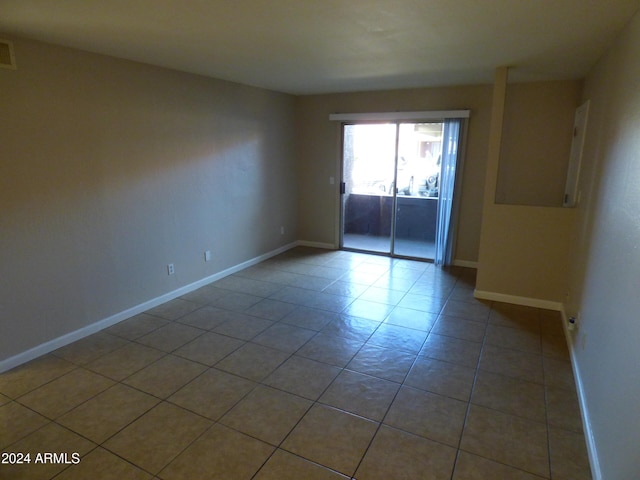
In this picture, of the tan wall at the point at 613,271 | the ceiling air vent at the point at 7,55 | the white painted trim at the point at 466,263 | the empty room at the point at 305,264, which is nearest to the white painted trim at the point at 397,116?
the empty room at the point at 305,264

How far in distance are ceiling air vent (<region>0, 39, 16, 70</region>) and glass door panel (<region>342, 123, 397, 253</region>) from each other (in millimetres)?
4024

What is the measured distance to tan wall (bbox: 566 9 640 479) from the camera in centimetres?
158

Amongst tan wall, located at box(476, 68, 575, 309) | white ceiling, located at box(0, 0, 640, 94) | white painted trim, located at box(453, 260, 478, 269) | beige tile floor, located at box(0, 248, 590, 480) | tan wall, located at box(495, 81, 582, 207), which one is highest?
white ceiling, located at box(0, 0, 640, 94)

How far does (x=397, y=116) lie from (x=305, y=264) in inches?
95.4

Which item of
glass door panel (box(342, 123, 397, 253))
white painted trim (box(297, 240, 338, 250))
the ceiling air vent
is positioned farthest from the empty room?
white painted trim (box(297, 240, 338, 250))

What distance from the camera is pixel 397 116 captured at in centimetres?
512

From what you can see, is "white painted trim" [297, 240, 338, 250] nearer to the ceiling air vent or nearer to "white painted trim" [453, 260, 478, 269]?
"white painted trim" [453, 260, 478, 269]

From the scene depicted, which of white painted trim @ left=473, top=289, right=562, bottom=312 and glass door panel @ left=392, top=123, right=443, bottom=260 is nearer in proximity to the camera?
white painted trim @ left=473, top=289, right=562, bottom=312

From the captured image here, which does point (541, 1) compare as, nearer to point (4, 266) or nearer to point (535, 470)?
point (535, 470)

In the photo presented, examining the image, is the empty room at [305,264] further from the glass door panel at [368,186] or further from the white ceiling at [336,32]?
the glass door panel at [368,186]

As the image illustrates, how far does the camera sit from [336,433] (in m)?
2.12

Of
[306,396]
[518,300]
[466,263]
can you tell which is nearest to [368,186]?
[466,263]

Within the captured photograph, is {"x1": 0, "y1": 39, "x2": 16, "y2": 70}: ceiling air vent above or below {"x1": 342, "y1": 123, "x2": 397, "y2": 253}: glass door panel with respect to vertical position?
above

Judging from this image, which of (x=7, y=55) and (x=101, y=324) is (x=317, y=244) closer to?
(x=101, y=324)
